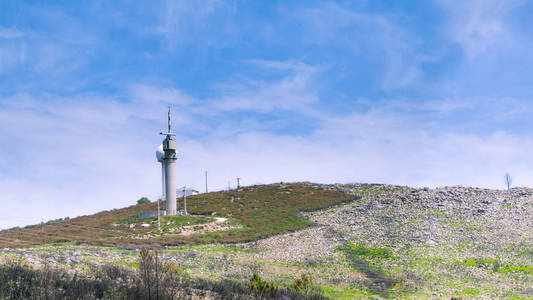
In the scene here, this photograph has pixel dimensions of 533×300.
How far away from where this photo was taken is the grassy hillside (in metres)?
40.5

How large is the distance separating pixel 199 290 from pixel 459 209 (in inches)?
1610

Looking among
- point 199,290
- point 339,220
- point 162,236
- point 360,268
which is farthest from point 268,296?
point 339,220

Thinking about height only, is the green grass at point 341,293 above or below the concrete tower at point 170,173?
below

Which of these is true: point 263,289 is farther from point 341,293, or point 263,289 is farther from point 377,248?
point 377,248

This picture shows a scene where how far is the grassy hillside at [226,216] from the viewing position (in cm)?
4048

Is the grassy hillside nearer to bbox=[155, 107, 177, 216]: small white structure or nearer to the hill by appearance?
the hill

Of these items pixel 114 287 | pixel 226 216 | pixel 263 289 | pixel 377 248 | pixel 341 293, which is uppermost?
pixel 226 216

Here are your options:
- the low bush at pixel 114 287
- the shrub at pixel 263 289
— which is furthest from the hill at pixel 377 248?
the low bush at pixel 114 287

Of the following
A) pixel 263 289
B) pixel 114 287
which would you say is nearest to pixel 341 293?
pixel 263 289

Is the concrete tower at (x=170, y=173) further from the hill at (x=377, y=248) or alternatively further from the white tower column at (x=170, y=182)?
the hill at (x=377, y=248)

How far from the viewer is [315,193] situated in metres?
70.8

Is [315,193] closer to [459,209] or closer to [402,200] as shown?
[402,200]

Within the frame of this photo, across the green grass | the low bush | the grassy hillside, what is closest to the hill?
the green grass

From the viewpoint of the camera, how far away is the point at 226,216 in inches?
2275
